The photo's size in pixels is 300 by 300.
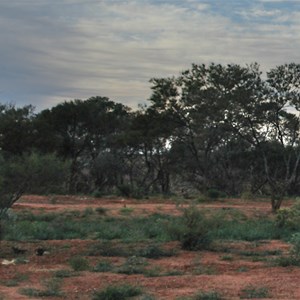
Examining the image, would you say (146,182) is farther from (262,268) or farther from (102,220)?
(262,268)

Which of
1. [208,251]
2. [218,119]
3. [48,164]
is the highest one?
[218,119]

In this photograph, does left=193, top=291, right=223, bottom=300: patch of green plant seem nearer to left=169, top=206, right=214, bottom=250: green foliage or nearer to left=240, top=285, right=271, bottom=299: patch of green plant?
left=240, top=285, right=271, bottom=299: patch of green plant

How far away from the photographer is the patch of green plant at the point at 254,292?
961cm

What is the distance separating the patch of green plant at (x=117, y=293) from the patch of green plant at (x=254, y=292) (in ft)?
5.34

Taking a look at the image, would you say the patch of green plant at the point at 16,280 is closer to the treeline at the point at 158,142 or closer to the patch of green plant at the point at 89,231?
the patch of green plant at the point at 89,231

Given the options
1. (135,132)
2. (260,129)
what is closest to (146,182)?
(135,132)

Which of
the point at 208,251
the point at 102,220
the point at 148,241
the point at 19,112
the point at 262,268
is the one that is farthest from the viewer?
the point at 19,112

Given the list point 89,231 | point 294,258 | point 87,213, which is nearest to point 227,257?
point 294,258

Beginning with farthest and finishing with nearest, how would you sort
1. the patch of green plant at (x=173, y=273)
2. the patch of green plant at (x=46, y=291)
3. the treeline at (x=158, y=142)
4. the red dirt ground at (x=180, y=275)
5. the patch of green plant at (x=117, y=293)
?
the treeline at (x=158, y=142)
the patch of green plant at (x=173, y=273)
the red dirt ground at (x=180, y=275)
the patch of green plant at (x=46, y=291)
the patch of green plant at (x=117, y=293)

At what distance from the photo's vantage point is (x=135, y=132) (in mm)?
48594

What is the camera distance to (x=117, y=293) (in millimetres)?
9281

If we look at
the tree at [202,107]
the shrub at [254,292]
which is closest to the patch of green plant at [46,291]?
the shrub at [254,292]

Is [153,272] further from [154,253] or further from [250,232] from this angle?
[250,232]

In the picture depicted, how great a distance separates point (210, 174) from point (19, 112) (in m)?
16.6
